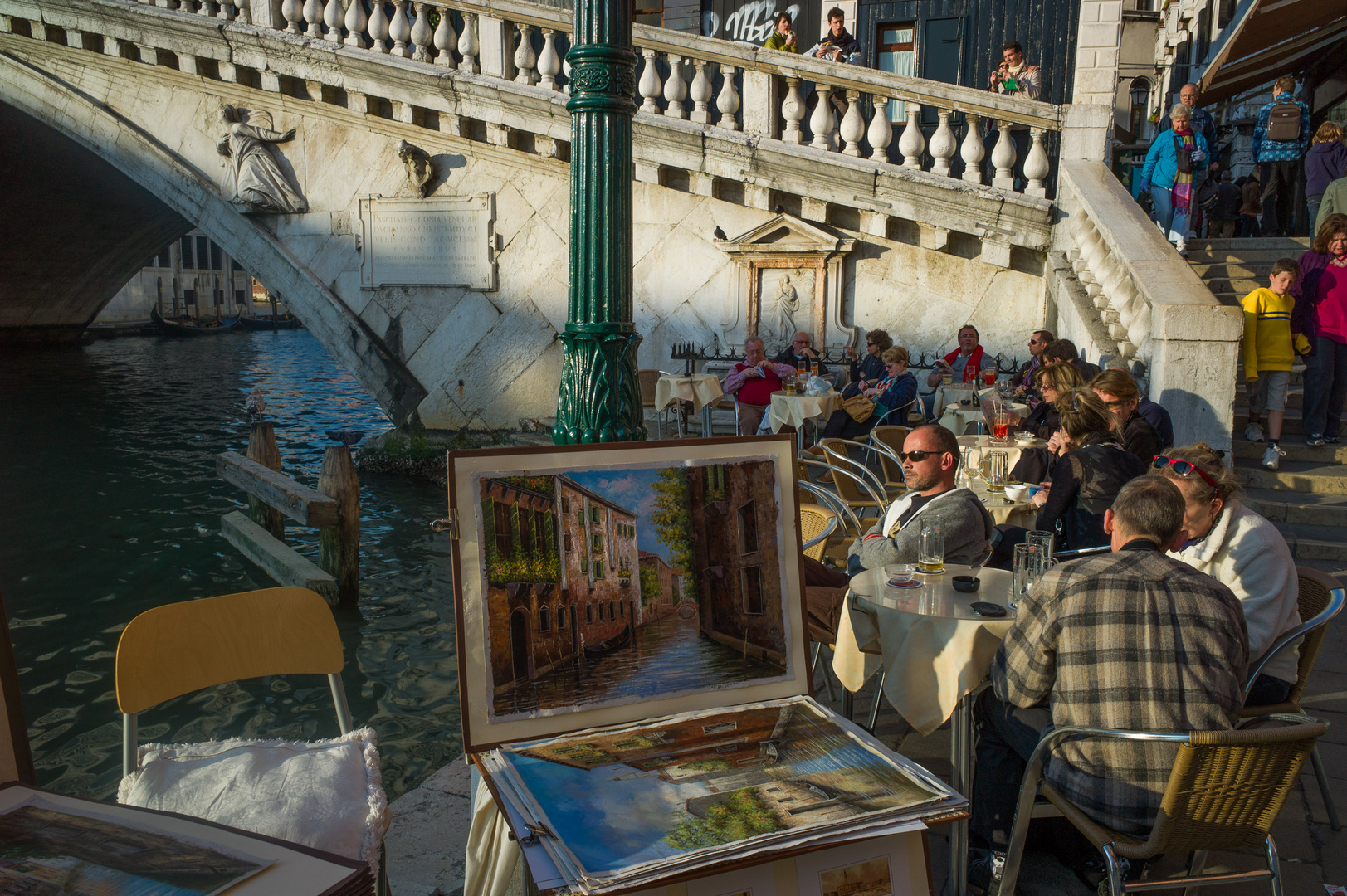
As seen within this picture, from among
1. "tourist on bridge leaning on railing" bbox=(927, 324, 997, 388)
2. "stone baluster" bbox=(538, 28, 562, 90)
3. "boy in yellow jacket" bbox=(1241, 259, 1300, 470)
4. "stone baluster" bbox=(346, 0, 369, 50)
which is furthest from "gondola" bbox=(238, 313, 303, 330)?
"boy in yellow jacket" bbox=(1241, 259, 1300, 470)

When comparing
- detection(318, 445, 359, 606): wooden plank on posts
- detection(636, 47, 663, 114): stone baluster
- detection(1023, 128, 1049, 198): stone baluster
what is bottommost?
detection(318, 445, 359, 606): wooden plank on posts

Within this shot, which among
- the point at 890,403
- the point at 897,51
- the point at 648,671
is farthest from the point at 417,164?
the point at 648,671

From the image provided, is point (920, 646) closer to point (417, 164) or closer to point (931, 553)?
point (931, 553)

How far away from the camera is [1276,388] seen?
6.24 m

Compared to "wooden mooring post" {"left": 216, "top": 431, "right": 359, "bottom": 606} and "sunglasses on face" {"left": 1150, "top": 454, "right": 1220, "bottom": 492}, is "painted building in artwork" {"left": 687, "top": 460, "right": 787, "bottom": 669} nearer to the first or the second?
"sunglasses on face" {"left": 1150, "top": 454, "right": 1220, "bottom": 492}

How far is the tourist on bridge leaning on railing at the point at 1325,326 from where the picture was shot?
20.6ft

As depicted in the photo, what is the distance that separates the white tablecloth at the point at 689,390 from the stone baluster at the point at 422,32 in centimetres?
489

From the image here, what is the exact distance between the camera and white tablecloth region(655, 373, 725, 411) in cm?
916

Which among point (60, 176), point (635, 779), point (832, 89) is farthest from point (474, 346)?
point (60, 176)

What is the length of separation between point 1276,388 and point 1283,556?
4230 millimetres

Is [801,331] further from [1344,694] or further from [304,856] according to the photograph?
[304,856]

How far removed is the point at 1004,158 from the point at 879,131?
118 centimetres

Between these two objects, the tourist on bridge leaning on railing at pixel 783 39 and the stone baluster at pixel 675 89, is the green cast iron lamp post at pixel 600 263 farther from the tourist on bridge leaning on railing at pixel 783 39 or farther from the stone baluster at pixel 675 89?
the tourist on bridge leaning on railing at pixel 783 39

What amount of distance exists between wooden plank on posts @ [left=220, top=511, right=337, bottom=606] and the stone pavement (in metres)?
3.78
